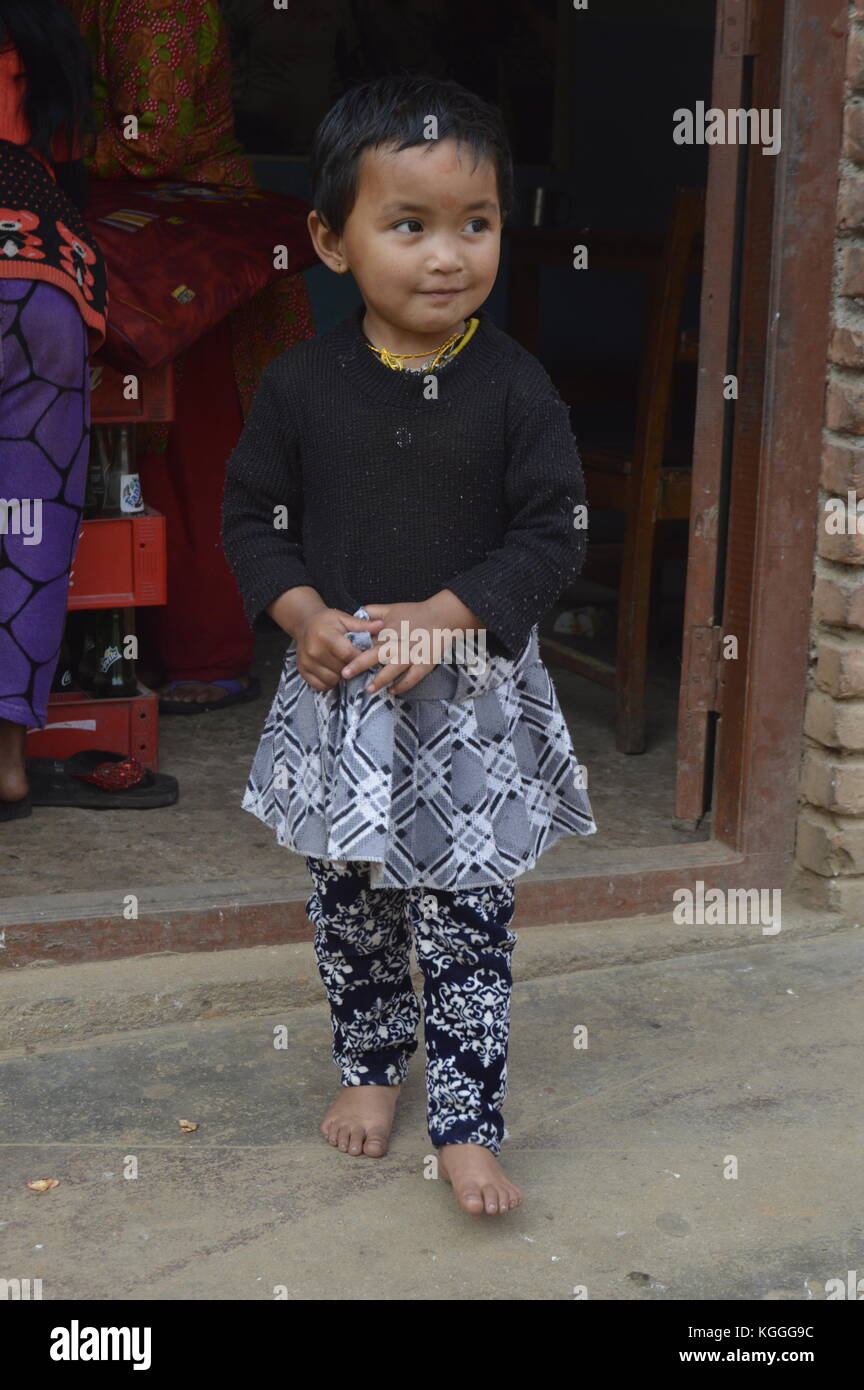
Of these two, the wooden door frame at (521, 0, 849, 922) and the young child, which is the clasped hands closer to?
the young child

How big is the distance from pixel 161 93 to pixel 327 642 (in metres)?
2.28

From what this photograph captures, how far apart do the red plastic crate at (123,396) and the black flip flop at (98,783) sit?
72 centimetres

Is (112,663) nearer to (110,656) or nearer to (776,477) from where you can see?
(110,656)

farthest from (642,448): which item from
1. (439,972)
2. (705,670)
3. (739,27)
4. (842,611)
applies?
(439,972)

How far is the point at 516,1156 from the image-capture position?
236 centimetres

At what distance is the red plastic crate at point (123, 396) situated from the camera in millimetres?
3375

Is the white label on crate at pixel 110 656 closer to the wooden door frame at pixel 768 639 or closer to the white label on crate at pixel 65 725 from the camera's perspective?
the white label on crate at pixel 65 725

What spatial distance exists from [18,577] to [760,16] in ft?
5.63

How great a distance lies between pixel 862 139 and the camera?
114 inches

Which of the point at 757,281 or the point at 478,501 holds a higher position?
the point at 757,281

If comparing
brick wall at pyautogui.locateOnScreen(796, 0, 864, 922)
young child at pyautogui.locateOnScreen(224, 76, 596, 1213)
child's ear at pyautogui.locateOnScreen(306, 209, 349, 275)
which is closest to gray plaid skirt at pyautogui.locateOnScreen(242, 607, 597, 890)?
young child at pyautogui.locateOnScreen(224, 76, 596, 1213)

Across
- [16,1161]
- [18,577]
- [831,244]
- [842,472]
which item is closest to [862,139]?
[831,244]

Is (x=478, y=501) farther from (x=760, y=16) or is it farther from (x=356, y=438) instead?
(x=760, y=16)

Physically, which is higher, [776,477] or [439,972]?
[776,477]
